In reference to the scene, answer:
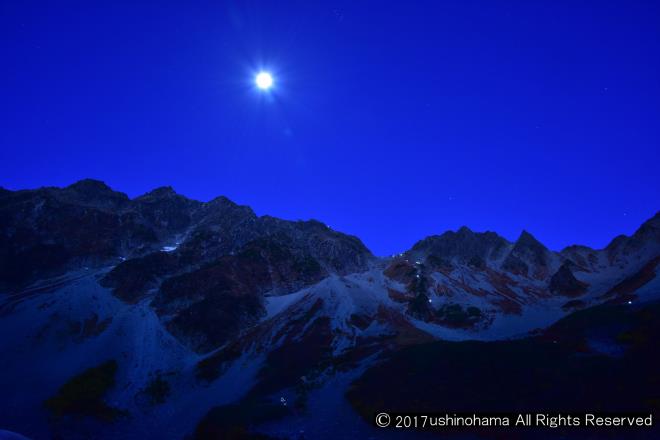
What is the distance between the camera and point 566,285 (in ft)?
455

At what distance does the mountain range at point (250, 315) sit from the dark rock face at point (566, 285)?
1.87ft

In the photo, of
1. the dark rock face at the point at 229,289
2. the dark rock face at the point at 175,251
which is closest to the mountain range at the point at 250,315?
Result: the dark rock face at the point at 229,289

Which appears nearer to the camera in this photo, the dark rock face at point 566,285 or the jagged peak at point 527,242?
the dark rock face at point 566,285

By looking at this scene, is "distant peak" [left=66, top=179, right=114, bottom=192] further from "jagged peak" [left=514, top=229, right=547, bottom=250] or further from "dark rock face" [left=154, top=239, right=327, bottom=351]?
"jagged peak" [left=514, top=229, right=547, bottom=250]

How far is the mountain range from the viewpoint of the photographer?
64.7 meters

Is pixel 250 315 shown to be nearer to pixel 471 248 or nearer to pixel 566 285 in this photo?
pixel 566 285

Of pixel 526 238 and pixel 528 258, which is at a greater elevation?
pixel 526 238

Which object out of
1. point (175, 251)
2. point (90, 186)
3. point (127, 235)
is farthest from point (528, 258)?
point (90, 186)

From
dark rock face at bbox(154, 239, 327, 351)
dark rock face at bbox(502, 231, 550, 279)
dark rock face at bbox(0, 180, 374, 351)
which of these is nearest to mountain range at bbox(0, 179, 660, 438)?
dark rock face at bbox(154, 239, 327, 351)

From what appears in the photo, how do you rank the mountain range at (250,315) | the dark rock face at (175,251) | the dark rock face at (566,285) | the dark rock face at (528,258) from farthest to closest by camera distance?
1. the dark rock face at (528,258)
2. the dark rock face at (566,285)
3. the dark rock face at (175,251)
4. the mountain range at (250,315)

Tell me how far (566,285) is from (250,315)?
107211 millimetres

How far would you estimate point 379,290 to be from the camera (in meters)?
134

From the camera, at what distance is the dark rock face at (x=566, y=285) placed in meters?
135

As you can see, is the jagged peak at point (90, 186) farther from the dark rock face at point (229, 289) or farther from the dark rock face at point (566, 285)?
the dark rock face at point (566, 285)
